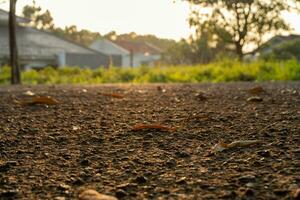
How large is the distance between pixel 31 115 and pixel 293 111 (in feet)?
5.44

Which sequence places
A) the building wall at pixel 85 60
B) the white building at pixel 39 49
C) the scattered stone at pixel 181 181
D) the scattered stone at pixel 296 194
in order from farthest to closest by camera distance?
the building wall at pixel 85 60
the white building at pixel 39 49
the scattered stone at pixel 181 181
the scattered stone at pixel 296 194

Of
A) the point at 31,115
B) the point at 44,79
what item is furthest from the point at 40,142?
the point at 44,79

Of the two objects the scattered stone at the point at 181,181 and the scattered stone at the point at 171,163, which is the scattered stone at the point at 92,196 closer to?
the scattered stone at the point at 181,181

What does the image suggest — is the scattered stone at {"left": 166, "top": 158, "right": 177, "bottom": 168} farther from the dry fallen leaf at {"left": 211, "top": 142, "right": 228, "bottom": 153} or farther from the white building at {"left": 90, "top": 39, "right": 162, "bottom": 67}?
the white building at {"left": 90, "top": 39, "right": 162, "bottom": 67}

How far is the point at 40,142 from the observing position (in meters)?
2.09

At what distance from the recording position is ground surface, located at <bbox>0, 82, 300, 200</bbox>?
1312 millimetres

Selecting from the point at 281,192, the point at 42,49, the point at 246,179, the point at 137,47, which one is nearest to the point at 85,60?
the point at 42,49

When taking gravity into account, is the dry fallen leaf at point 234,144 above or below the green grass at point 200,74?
below

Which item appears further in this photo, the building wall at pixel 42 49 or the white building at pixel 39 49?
the building wall at pixel 42 49

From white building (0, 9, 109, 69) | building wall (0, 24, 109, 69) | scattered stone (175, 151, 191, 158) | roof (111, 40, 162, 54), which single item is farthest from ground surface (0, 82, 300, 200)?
roof (111, 40, 162, 54)

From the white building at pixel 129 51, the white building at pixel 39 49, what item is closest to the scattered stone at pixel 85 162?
the white building at pixel 39 49

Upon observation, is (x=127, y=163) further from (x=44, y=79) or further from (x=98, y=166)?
(x=44, y=79)

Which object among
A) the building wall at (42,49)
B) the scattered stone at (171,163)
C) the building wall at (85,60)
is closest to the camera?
the scattered stone at (171,163)

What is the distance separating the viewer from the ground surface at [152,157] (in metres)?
1.31
